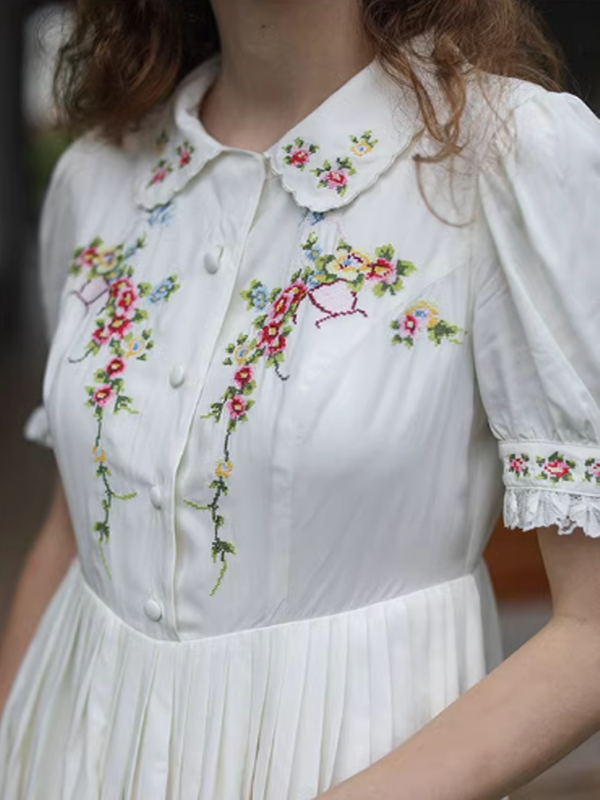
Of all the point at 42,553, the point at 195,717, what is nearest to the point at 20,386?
the point at 42,553

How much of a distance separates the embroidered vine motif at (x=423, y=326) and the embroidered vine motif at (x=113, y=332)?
302mm

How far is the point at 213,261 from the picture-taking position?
56.6 inches

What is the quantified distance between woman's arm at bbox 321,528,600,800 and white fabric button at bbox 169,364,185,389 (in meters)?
0.42

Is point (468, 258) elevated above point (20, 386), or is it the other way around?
point (468, 258)

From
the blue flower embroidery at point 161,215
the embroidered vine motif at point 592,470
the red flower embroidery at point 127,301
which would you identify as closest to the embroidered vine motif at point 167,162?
the blue flower embroidery at point 161,215

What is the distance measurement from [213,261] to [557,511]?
0.46m

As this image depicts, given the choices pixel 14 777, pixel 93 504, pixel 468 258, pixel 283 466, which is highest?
pixel 468 258

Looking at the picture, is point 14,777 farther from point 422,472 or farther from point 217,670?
point 422,472

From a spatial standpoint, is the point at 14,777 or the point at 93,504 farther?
the point at 14,777

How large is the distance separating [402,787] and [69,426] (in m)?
0.55

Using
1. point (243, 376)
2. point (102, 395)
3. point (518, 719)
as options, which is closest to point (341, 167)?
point (243, 376)

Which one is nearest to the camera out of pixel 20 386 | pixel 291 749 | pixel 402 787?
pixel 402 787

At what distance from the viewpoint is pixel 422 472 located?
129 centimetres

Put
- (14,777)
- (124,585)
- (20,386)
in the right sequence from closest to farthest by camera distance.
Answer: (124,585) < (14,777) < (20,386)
